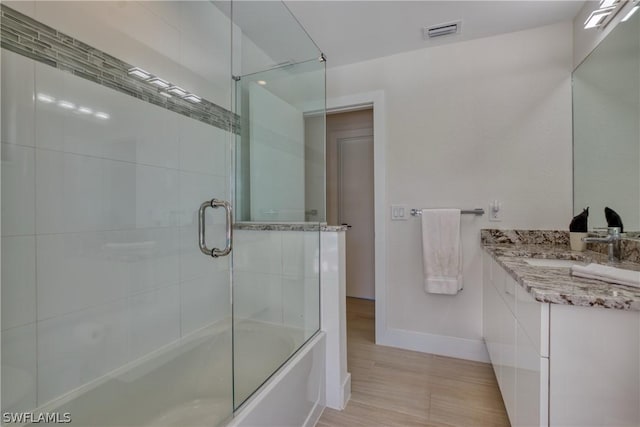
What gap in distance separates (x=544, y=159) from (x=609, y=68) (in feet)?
1.88

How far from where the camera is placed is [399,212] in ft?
7.48

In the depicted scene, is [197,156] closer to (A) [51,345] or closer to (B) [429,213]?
(A) [51,345]

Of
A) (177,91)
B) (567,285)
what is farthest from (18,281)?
(567,285)

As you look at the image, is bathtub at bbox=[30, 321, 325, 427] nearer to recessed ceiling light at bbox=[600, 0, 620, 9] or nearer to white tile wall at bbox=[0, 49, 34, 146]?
white tile wall at bbox=[0, 49, 34, 146]

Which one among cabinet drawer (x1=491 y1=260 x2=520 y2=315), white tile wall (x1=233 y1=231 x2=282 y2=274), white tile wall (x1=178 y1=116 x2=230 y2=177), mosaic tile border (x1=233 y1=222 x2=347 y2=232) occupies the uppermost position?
white tile wall (x1=178 y1=116 x2=230 y2=177)

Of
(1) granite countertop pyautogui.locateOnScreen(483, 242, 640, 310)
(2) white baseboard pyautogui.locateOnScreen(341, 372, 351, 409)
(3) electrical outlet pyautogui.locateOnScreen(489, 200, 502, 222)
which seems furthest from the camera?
(3) electrical outlet pyautogui.locateOnScreen(489, 200, 502, 222)

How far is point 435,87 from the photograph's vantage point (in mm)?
2188

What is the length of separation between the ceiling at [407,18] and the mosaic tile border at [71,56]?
99cm

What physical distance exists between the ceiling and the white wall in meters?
0.11

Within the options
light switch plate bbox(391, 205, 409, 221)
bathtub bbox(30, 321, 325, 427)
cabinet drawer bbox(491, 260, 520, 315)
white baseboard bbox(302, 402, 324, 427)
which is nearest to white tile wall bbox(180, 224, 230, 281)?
bathtub bbox(30, 321, 325, 427)

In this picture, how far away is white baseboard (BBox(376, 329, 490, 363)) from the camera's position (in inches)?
81.5

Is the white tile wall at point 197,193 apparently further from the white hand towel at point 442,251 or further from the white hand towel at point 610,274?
the white hand towel at point 610,274

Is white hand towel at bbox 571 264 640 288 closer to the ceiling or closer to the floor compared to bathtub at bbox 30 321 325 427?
closer to the ceiling

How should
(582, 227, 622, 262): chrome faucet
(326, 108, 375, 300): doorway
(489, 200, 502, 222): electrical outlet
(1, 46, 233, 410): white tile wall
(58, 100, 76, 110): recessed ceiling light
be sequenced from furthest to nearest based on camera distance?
(326, 108, 375, 300): doorway < (489, 200, 502, 222): electrical outlet < (582, 227, 622, 262): chrome faucet < (58, 100, 76, 110): recessed ceiling light < (1, 46, 233, 410): white tile wall
